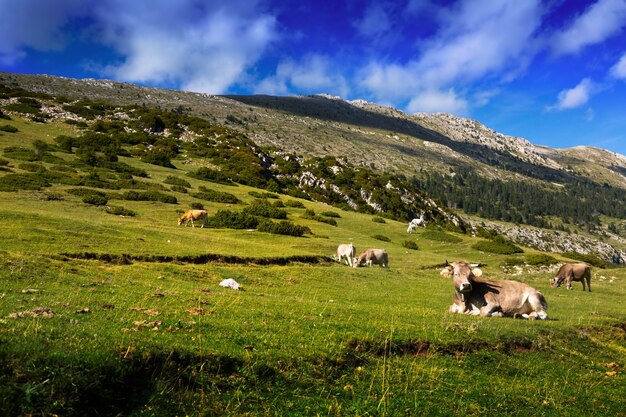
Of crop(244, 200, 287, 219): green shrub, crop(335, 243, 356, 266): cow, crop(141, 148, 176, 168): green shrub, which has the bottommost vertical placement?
crop(335, 243, 356, 266): cow

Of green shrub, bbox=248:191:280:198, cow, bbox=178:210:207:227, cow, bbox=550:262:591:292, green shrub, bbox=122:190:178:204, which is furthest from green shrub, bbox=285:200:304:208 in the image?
cow, bbox=550:262:591:292

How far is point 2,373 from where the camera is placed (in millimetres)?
6188

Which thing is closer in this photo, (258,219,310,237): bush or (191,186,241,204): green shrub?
(258,219,310,237): bush

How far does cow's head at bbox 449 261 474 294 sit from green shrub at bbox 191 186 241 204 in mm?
37424

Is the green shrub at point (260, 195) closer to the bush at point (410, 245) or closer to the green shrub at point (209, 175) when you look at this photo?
the green shrub at point (209, 175)

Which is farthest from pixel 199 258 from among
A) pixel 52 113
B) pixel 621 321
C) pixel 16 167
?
pixel 52 113

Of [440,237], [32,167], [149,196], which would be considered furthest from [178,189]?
[440,237]

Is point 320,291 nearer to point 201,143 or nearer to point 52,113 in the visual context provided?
point 201,143

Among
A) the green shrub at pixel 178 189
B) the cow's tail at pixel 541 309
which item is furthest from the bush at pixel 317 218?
the cow's tail at pixel 541 309

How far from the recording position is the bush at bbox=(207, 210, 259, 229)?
41.2 meters

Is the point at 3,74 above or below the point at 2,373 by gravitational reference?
above

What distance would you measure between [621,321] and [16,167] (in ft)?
167

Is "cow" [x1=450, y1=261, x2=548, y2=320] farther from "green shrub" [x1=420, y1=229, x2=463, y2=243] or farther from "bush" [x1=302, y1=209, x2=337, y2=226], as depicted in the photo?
"green shrub" [x1=420, y1=229, x2=463, y2=243]

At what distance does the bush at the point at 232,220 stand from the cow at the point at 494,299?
27.5 m
